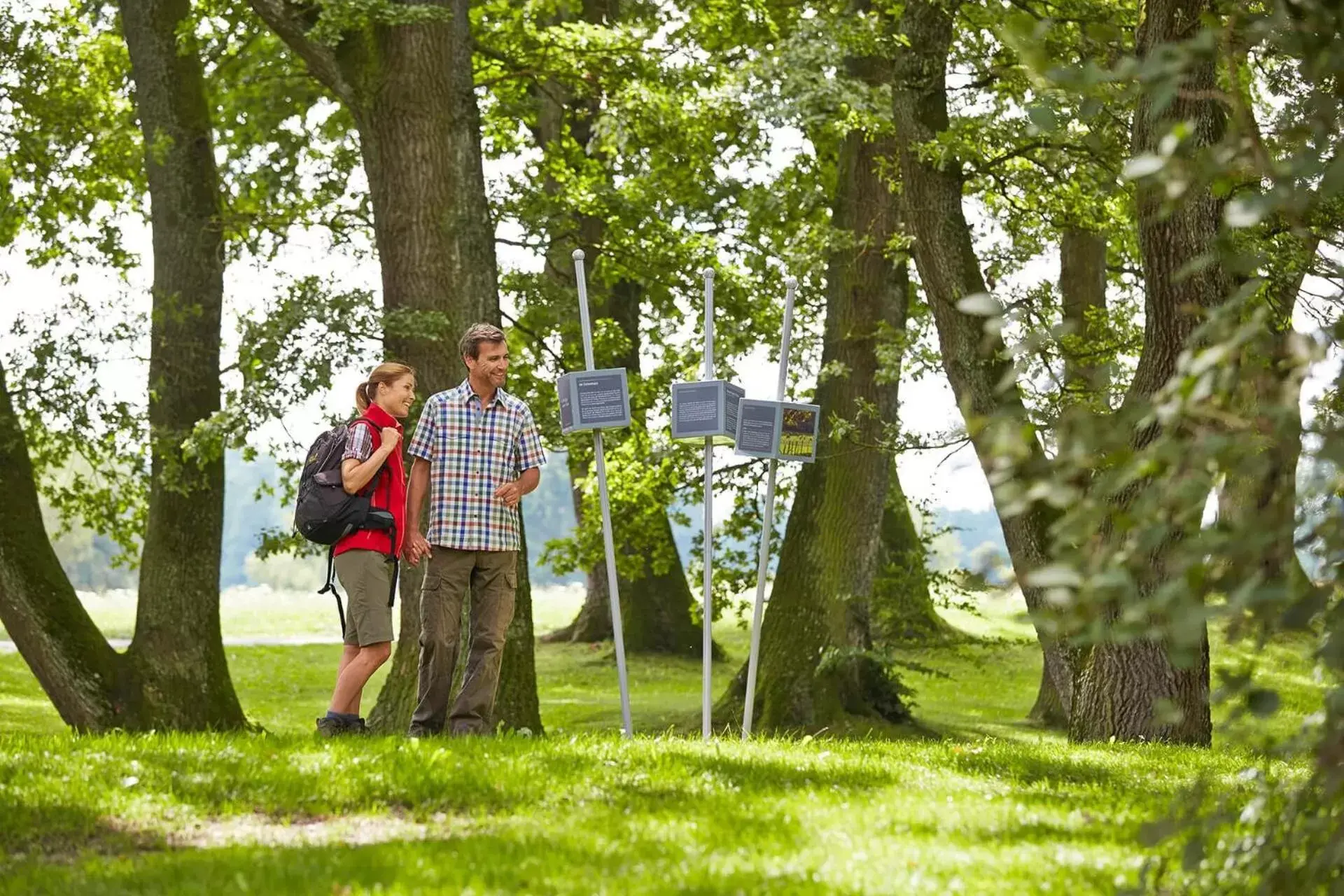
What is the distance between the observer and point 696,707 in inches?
876

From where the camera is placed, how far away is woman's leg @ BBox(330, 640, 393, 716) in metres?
9.01

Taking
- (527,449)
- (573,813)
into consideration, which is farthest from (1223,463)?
(527,449)

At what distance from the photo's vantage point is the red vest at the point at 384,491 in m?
8.84

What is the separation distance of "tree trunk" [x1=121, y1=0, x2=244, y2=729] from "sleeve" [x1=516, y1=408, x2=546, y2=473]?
6955 mm

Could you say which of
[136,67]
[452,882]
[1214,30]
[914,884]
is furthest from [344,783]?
[136,67]

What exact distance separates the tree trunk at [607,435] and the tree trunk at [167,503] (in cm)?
435

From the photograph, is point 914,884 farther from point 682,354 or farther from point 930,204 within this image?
point 682,354

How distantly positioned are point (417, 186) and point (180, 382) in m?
4.30

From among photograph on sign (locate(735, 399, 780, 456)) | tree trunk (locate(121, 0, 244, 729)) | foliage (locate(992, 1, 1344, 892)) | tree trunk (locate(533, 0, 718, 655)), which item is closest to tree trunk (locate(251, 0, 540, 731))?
tree trunk (locate(121, 0, 244, 729))

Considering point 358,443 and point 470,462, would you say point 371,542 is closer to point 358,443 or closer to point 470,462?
point 358,443

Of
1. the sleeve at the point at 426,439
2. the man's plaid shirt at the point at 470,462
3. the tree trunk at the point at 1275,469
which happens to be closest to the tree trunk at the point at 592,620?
the man's plaid shirt at the point at 470,462

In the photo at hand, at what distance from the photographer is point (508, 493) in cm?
916

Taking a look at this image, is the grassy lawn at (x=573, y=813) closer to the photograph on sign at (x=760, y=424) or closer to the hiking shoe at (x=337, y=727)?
the hiking shoe at (x=337, y=727)

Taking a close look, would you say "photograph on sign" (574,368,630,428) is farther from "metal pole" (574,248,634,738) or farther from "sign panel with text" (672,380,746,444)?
"sign panel with text" (672,380,746,444)
